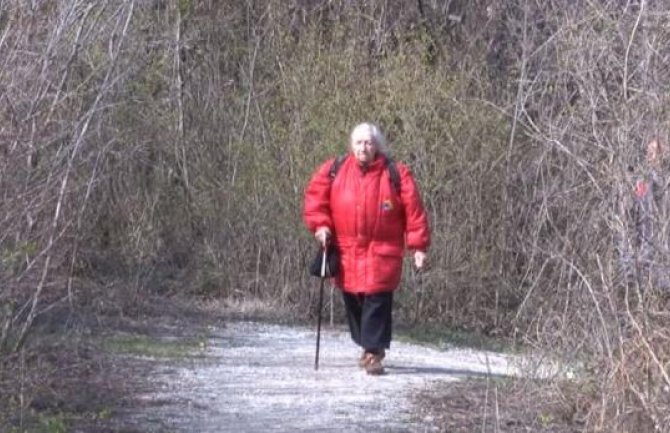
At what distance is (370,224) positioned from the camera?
12.4m

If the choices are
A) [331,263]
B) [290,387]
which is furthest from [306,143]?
[290,387]

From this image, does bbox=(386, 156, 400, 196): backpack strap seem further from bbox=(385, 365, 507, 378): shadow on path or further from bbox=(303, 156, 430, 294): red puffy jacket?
bbox=(385, 365, 507, 378): shadow on path

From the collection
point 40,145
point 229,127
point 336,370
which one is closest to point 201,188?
point 229,127

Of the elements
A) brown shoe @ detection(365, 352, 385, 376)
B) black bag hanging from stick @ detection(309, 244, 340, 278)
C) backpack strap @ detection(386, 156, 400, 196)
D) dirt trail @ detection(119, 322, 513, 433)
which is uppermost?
backpack strap @ detection(386, 156, 400, 196)

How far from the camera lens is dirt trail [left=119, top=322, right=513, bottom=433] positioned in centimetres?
1059

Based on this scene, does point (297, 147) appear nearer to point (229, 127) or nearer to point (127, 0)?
point (229, 127)

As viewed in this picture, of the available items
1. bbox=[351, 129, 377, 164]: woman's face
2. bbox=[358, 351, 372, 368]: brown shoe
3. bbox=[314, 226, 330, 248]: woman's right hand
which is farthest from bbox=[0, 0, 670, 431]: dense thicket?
bbox=[314, 226, 330, 248]: woman's right hand

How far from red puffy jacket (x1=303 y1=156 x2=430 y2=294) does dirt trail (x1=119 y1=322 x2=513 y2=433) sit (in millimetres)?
742

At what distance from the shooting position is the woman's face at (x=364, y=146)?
481 inches

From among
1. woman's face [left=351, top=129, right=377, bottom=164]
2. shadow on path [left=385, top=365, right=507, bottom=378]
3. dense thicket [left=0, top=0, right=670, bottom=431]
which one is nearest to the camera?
dense thicket [left=0, top=0, right=670, bottom=431]

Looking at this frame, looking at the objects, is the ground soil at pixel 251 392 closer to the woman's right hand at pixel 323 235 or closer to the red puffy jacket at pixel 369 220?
the red puffy jacket at pixel 369 220

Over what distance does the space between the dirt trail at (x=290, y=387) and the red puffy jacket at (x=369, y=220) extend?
29.2 inches

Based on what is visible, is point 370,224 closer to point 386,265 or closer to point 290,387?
point 386,265

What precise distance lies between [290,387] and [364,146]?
1.77m
